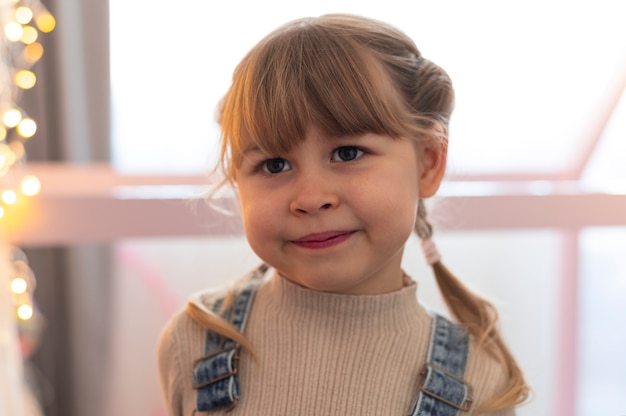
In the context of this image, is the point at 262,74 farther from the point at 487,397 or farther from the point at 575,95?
the point at 575,95

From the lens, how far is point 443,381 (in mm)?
955

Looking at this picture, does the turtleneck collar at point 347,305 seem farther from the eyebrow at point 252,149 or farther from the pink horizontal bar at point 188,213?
the pink horizontal bar at point 188,213

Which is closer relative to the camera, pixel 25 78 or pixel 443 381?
pixel 443 381

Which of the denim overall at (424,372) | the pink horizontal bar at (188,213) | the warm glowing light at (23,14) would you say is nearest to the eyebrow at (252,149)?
the denim overall at (424,372)

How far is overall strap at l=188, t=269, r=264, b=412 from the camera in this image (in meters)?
0.97

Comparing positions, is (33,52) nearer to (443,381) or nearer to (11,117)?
(11,117)

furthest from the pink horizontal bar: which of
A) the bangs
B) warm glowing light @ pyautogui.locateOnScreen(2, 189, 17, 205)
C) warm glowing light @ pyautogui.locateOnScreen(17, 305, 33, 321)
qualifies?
the bangs

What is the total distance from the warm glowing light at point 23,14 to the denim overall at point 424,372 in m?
0.77

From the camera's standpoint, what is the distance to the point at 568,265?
197 cm

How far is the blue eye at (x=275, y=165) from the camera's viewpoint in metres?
0.92

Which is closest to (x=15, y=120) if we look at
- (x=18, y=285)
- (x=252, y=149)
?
(x=18, y=285)

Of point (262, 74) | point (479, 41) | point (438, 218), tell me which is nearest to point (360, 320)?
point (262, 74)

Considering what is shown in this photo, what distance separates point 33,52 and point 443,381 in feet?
3.85

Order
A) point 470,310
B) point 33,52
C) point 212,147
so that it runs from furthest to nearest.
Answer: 1. point 212,147
2. point 33,52
3. point 470,310
